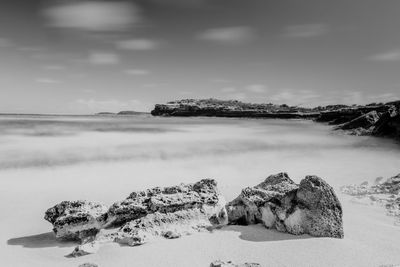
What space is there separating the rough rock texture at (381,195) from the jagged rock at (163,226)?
3747mm

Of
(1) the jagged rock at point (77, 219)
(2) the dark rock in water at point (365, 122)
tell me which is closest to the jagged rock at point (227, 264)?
(1) the jagged rock at point (77, 219)

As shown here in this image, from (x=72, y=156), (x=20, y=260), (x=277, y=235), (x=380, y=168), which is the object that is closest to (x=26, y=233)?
(x=20, y=260)

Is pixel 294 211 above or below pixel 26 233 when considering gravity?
above

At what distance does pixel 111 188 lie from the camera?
9.35 m

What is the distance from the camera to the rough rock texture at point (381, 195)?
6.93 meters

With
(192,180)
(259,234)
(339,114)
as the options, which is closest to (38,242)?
(259,234)

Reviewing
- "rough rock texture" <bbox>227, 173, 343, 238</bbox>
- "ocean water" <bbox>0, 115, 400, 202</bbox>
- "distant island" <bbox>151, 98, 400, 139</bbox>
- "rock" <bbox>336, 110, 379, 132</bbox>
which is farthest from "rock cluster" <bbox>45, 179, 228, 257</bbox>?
"rock" <bbox>336, 110, 379, 132</bbox>

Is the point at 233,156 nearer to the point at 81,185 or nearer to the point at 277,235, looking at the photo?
the point at 81,185

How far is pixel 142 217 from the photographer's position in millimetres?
5629

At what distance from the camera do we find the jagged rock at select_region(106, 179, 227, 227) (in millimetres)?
5812

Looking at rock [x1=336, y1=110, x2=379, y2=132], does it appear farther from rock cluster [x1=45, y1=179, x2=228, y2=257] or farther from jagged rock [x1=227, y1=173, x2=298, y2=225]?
rock cluster [x1=45, y1=179, x2=228, y2=257]

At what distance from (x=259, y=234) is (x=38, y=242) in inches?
142

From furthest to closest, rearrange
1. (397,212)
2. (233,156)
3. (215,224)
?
(233,156)
(397,212)
(215,224)

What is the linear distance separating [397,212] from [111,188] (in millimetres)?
6901
